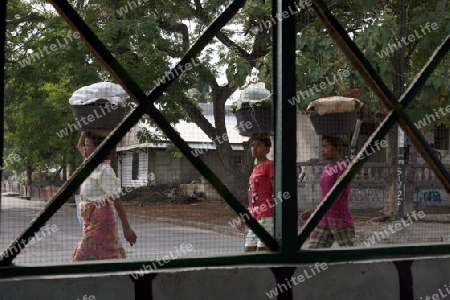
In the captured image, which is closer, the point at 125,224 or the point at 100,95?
the point at 100,95

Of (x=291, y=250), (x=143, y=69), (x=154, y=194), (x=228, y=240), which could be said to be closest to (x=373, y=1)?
(x=143, y=69)

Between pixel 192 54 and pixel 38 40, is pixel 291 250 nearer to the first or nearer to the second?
pixel 192 54

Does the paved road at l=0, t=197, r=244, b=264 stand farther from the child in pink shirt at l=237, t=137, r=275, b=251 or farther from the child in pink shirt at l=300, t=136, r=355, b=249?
the child in pink shirt at l=300, t=136, r=355, b=249

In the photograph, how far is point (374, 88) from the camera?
374 centimetres

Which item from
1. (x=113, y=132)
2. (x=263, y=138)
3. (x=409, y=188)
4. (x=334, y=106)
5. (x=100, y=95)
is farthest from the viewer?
(x=409, y=188)

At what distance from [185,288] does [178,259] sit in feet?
0.58

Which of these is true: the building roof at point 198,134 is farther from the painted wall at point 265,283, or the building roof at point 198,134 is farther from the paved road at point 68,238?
the painted wall at point 265,283

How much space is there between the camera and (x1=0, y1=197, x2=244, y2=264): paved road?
346 centimetres

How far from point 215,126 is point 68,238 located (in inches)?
130

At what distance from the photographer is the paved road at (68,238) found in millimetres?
3464

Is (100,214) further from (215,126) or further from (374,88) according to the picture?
(215,126)

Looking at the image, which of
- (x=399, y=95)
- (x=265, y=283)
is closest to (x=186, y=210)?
(x=265, y=283)

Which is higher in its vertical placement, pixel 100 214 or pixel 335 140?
pixel 335 140

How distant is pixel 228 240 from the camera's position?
14.1 ft
